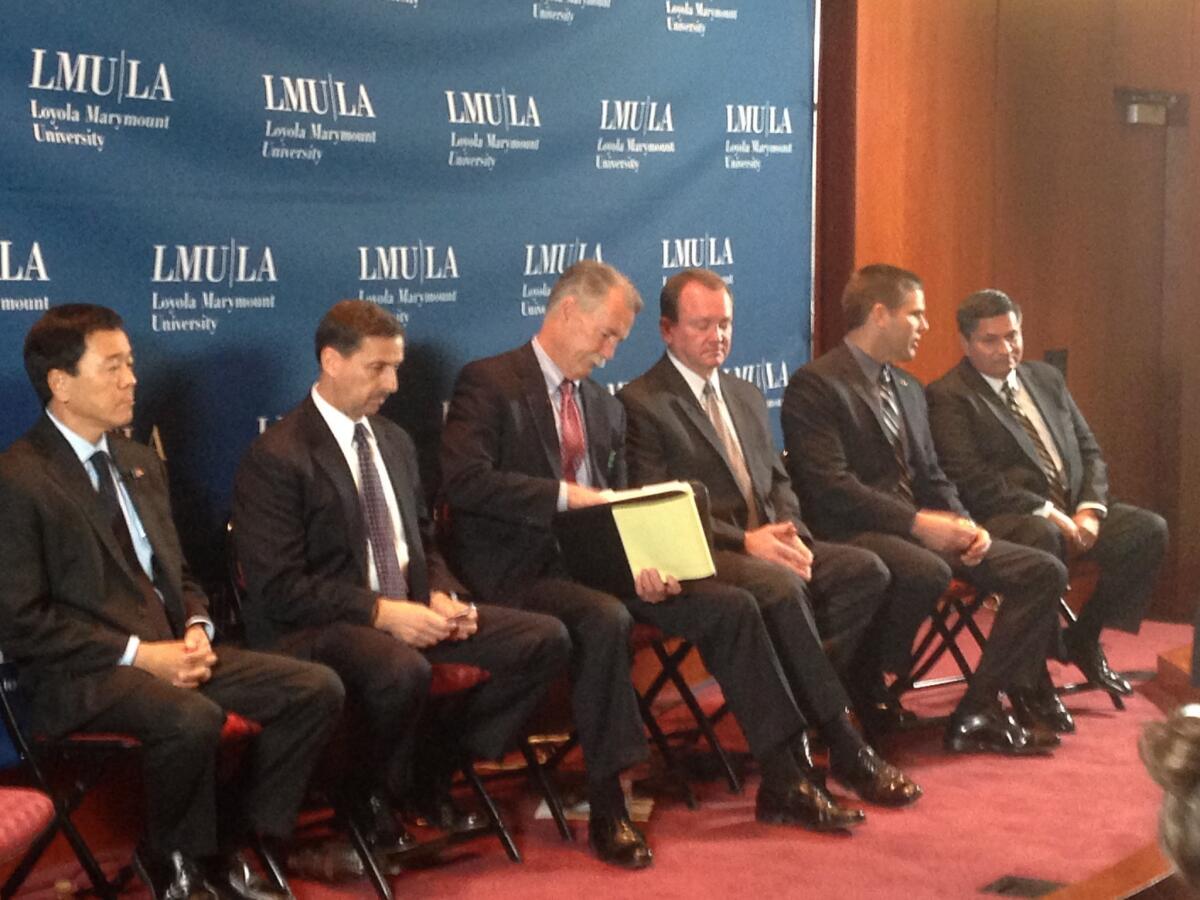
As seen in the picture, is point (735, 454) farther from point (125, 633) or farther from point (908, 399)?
point (125, 633)

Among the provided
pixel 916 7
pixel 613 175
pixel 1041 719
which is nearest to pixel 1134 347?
pixel 916 7

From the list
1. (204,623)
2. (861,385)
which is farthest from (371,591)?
(861,385)

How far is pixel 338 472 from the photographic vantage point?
13.9 feet

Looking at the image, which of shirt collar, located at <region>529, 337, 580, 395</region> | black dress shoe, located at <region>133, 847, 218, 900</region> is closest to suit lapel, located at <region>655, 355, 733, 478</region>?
shirt collar, located at <region>529, 337, 580, 395</region>

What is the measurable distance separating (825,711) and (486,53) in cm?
229

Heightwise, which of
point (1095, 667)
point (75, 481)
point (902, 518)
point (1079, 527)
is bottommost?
point (1095, 667)

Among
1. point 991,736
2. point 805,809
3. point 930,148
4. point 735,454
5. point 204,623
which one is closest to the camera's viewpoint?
point 204,623

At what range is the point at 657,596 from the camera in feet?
15.2

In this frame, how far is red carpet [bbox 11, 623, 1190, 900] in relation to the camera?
4.12 m

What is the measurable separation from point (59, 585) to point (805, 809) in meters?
2.09

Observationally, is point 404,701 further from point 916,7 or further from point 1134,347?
point 1134,347

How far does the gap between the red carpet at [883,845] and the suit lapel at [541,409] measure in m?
1.01

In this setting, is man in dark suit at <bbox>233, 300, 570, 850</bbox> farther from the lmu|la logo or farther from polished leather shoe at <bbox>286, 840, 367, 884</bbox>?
the lmu|la logo

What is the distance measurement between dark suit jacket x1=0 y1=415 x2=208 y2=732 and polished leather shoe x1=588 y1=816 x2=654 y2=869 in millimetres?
1277
